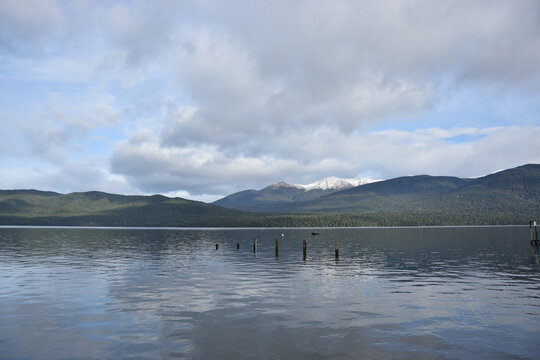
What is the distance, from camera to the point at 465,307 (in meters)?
33.9

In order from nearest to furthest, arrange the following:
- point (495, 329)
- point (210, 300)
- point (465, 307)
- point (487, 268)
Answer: point (495, 329)
point (465, 307)
point (210, 300)
point (487, 268)

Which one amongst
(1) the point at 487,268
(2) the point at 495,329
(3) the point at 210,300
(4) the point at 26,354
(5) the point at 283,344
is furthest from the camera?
(1) the point at 487,268

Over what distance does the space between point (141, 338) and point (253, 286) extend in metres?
20.6

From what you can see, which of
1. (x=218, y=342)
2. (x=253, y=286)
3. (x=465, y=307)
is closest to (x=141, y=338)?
(x=218, y=342)

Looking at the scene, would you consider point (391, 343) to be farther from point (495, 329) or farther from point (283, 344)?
point (495, 329)

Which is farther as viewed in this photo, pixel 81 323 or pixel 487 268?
pixel 487 268

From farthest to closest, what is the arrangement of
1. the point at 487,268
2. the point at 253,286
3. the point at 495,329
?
1. the point at 487,268
2. the point at 253,286
3. the point at 495,329

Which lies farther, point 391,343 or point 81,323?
point 81,323

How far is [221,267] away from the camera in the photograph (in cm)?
6341

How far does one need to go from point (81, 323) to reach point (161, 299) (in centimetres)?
933

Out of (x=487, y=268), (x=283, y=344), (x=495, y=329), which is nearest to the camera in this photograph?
(x=283, y=344)

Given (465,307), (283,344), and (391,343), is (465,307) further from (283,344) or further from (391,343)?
(283,344)

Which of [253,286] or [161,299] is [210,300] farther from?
[253,286]

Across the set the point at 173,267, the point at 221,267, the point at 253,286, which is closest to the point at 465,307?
the point at 253,286
